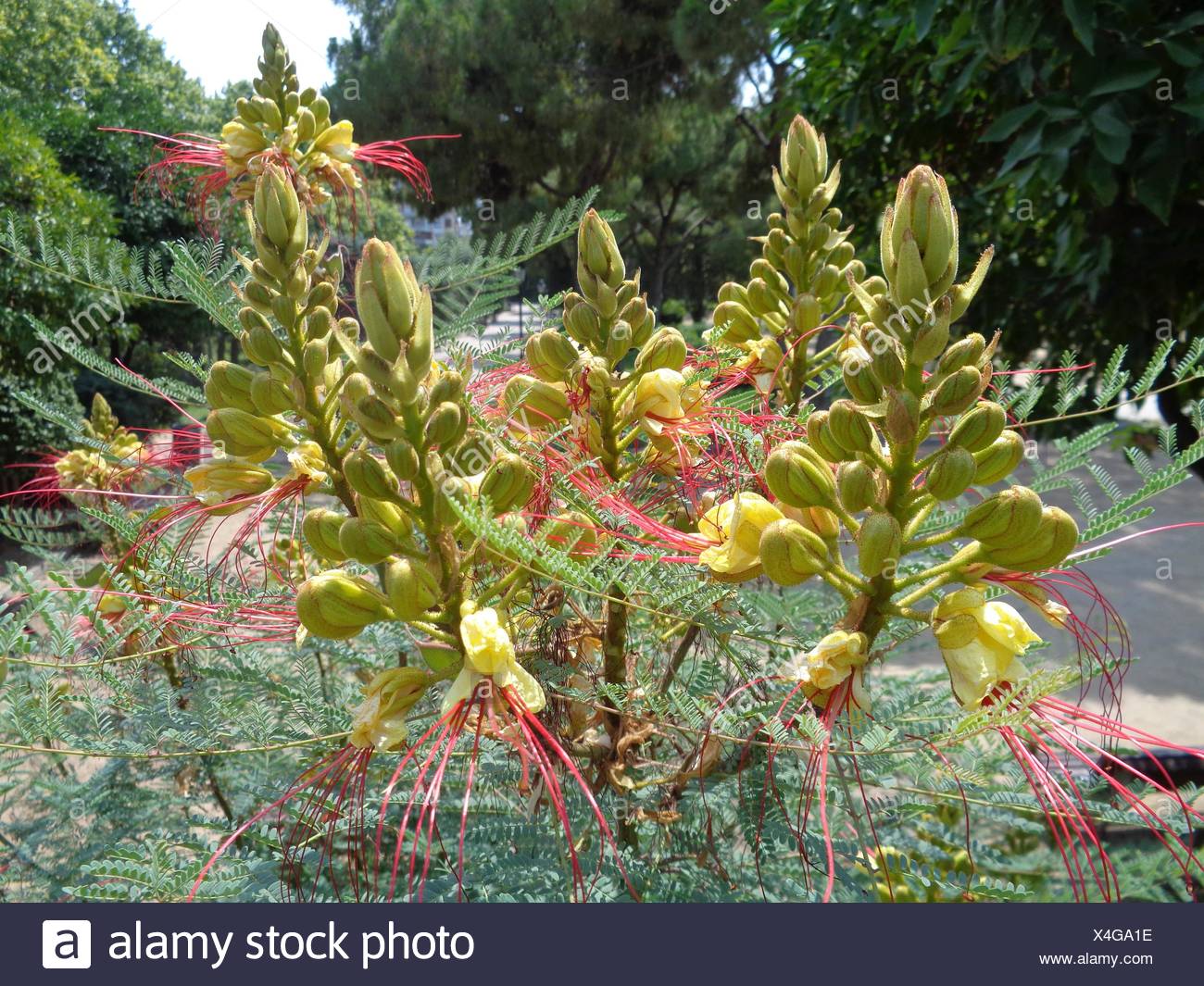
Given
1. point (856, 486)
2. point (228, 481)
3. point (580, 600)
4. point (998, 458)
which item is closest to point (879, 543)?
point (856, 486)

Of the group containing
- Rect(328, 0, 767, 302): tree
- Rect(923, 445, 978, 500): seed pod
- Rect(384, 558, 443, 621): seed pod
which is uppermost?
Rect(328, 0, 767, 302): tree

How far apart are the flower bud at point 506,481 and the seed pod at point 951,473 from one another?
1.34ft

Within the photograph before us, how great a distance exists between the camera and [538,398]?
109 centimetres

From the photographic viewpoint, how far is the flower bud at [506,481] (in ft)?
2.81

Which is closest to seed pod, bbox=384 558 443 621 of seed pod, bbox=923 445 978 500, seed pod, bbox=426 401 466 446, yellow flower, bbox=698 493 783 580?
seed pod, bbox=426 401 466 446

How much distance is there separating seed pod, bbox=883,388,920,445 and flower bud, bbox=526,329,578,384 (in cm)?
45

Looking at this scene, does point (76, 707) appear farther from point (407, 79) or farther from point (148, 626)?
point (407, 79)

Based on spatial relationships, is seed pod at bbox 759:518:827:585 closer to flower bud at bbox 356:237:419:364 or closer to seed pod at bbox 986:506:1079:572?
seed pod at bbox 986:506:1079:572

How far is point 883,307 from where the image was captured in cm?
77

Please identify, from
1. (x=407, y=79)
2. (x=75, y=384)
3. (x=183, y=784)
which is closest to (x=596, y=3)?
(x=407, y=79)

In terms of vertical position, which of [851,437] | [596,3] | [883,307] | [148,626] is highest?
[596,3]

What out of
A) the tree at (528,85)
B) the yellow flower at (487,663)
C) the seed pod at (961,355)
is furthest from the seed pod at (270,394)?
the tree at (528,85)

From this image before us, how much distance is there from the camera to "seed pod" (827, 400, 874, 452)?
0.78m
